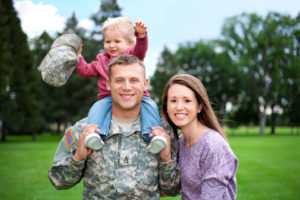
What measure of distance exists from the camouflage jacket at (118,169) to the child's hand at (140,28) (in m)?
0.96

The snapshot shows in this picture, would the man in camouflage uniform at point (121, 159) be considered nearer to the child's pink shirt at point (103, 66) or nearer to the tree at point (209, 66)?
the child's pink shirt at point (103, 66)

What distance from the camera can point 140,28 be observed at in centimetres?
298

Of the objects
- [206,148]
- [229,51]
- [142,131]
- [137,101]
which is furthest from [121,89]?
[229,51]

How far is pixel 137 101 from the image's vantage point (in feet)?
8.95

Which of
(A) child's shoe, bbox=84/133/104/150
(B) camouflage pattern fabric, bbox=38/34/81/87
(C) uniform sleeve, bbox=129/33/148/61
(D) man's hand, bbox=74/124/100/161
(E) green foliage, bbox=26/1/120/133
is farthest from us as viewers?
(E) green foliage, bbox=26/1/120/133

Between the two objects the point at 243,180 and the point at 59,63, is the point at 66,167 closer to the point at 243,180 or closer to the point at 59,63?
the point at 59,63

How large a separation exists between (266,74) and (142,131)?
4270cm

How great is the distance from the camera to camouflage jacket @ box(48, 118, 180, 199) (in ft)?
8.66

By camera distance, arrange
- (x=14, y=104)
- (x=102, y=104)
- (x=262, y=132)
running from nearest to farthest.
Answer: (x=102, y=104), (x=14, y=104), (x=262, y=132)

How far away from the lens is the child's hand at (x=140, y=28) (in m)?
2.92

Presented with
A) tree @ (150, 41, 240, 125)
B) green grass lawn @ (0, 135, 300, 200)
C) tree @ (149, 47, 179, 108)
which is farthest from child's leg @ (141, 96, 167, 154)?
tree @ (150, 41, 240, 125)

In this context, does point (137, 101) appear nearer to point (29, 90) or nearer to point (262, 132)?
point (29, 90)

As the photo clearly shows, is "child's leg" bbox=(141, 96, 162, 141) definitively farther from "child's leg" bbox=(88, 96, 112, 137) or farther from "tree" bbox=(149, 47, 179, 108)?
"tree" bbox=(149, 47, 179, 108)

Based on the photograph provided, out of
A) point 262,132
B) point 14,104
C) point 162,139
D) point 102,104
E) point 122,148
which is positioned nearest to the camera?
point 162,139
